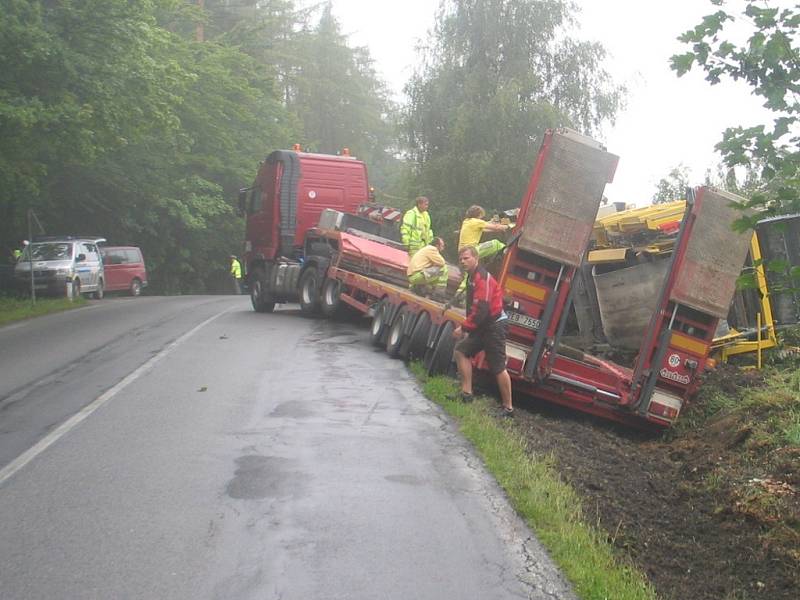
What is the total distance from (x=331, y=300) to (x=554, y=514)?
41.4 ft

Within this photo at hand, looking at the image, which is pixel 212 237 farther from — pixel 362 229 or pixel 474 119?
pixel 362 229

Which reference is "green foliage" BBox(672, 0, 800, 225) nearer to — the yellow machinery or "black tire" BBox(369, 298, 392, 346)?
the yellow machinery

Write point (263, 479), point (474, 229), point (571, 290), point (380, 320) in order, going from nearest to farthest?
point (263, 479), point (571, 290), point (474, 229), point (380, 320)

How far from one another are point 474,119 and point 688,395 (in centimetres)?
2255

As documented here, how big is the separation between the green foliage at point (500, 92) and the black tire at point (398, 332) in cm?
1810

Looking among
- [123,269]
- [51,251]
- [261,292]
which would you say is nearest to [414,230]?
[261,292]

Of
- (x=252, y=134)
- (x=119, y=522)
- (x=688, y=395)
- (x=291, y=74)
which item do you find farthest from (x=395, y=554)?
(x=291, y=74)

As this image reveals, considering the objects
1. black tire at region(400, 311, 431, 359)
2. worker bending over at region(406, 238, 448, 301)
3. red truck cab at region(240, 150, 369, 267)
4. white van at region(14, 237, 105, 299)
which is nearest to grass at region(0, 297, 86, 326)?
white van at region(14, 237, 105, 299)

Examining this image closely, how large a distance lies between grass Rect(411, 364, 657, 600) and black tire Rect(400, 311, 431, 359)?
11.7 ft

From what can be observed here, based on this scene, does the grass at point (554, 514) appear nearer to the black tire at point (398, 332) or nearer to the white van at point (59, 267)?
the black tire at point (398, 332)

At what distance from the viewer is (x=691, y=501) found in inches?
318

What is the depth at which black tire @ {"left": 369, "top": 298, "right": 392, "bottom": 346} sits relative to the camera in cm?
1536

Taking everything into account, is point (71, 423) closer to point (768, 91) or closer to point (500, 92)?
point (768, 91)

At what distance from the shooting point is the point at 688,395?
36.8 feet
